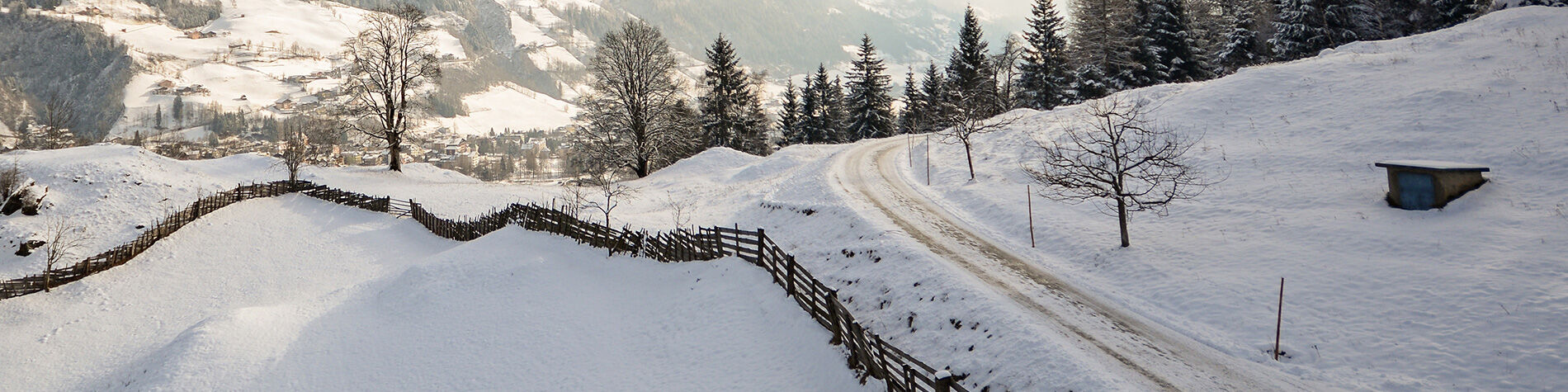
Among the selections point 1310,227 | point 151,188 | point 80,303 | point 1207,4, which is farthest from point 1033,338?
point 1207,4

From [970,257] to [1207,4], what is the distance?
54509 millimetres

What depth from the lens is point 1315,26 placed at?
39438mm

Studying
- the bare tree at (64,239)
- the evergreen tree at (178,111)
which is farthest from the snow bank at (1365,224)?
the evergreen tree at (178,111)

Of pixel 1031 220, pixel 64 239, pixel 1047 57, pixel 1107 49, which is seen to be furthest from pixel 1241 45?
pixel 64 239

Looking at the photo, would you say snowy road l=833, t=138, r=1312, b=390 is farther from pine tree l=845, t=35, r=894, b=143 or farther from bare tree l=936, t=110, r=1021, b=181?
pine tree l=845, t=35, r=894, b=143

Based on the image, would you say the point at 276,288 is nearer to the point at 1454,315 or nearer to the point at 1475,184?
the point at 1454,315

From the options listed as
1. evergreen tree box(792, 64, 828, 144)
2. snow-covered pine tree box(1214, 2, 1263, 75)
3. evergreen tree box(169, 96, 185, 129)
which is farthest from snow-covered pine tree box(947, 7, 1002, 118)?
evergreen tree box(169, 96, 185, 129)

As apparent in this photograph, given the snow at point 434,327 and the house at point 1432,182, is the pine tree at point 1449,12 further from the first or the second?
the snow at point 434,327

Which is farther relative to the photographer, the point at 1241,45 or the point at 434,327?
the point at 1241,45

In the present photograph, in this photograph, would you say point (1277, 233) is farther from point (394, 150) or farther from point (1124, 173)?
point (394, 150)

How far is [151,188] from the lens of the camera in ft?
105

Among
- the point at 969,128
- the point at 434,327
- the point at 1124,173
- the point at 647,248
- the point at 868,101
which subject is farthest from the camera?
the point at 868,101

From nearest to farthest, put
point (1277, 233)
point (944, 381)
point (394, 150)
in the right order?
point (944, 381) → point (1277, 233) → point (394, 150)

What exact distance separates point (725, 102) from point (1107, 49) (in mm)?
29205
